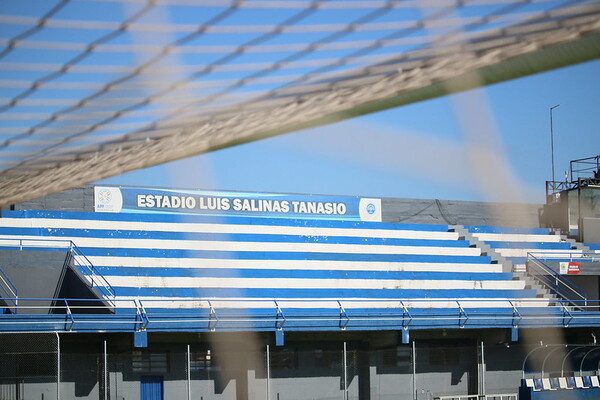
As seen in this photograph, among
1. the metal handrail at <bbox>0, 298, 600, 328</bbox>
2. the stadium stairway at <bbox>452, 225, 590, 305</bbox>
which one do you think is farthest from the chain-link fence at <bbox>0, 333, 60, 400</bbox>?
the stadium stairway at <bbox>452, 225, 590, 305</bbox>

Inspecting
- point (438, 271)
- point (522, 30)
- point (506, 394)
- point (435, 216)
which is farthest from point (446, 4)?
point (435, 216)

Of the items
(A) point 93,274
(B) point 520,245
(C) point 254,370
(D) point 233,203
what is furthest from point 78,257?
(B) point 520,245

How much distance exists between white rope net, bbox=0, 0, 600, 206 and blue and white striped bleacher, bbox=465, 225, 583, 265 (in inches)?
843

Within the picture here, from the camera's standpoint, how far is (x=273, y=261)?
24938 millimetres

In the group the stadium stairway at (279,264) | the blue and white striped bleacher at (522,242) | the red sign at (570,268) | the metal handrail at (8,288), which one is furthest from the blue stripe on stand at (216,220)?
the red sign at (570,268)

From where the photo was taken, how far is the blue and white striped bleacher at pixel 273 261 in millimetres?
22875

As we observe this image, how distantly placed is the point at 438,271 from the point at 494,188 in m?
20.1

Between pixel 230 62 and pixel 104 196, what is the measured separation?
18576 millimetres

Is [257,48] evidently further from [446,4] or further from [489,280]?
[489,280]

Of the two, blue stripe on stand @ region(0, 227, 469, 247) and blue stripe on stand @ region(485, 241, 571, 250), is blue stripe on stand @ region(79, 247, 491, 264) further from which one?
blue stripe on stand @ region(485, 241, 571, 250)

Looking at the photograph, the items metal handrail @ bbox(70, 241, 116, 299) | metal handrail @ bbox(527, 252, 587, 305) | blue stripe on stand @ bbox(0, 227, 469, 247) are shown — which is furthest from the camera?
metal handrail @ bbox(527, 252, 587, 305)

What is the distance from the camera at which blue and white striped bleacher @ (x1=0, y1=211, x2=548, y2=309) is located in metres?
22.9

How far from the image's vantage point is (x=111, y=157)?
9570 mm

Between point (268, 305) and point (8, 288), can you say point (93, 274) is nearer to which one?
point (8, 288)
